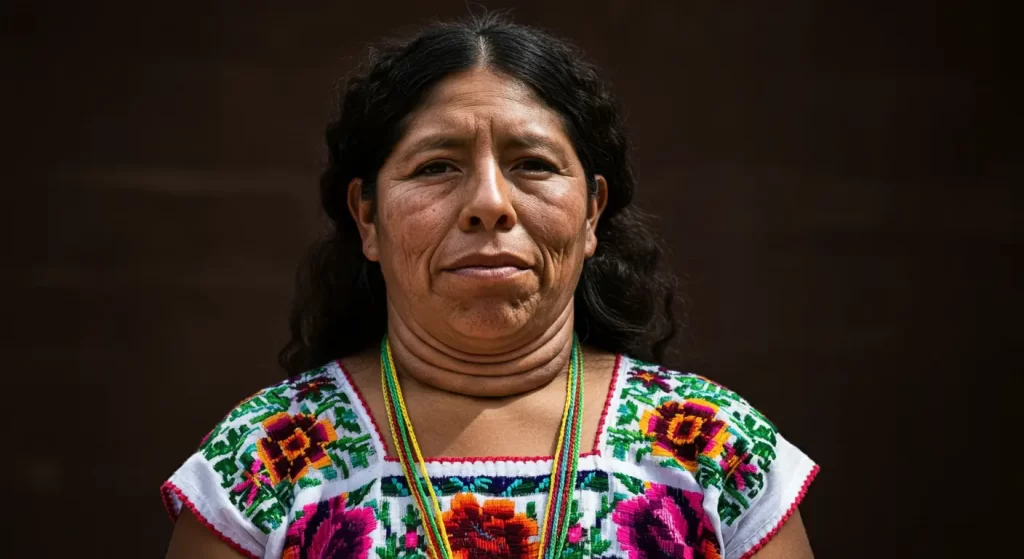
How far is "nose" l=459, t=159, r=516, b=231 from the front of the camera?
2707 millimetres

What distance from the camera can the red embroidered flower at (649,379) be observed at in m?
2.94

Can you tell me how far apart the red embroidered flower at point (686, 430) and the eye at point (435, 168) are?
662 millimetres

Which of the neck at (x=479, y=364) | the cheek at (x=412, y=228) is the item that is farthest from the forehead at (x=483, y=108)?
the neck at (x=479, y=364)

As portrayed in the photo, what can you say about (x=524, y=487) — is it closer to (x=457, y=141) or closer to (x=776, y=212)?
(x=457, y=141)

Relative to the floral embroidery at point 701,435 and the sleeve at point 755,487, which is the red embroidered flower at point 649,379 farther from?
the sleeve at point 755,487

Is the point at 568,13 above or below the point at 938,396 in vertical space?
above

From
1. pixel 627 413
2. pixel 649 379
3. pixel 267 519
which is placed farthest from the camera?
pixel 649 379

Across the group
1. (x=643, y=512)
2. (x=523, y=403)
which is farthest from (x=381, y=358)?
(x=643, y=512)

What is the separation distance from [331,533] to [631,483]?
0.60 m

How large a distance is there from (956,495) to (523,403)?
6.94 ft

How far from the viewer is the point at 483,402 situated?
9.52ft

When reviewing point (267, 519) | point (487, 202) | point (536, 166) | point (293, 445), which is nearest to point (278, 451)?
point (293, 445)

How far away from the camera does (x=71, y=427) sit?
4.23 metres

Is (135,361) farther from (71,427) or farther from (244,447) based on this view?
(244,447)
